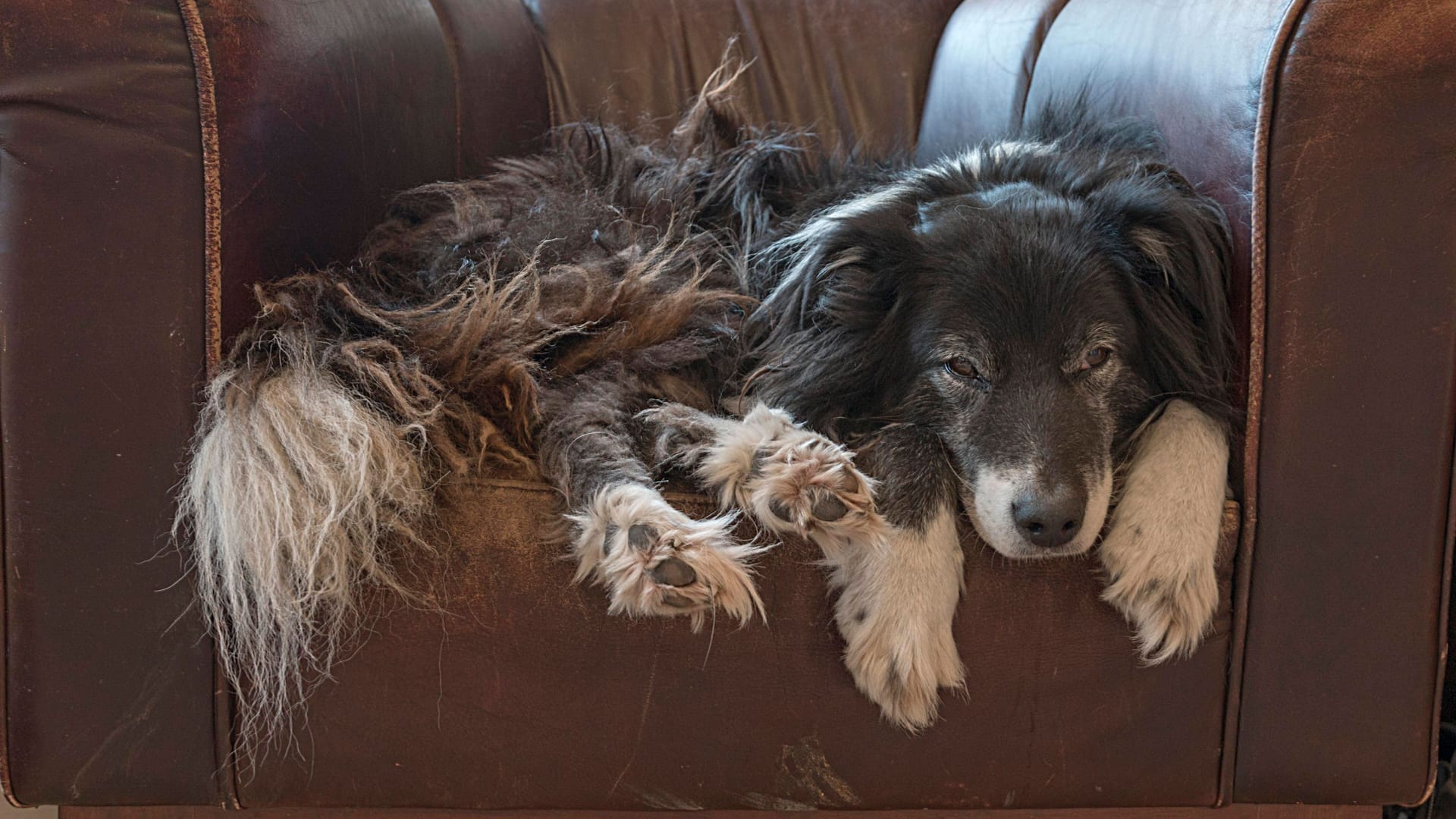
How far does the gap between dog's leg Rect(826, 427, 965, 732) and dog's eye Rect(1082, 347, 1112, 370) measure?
0.30 meters

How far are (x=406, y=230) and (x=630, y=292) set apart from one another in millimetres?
371

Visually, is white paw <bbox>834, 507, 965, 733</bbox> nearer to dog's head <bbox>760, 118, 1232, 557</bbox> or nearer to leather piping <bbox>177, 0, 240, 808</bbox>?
dog's head <bbox>760, 118, 1232, 557</bbox>

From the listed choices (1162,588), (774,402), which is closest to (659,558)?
(774,402)

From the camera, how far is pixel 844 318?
1.56 m

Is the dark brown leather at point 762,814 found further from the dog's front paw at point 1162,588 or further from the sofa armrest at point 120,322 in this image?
the dog's front paw at point 1162,588

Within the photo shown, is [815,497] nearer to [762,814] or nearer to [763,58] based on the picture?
[762,814]

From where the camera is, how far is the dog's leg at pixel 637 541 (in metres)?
1.22

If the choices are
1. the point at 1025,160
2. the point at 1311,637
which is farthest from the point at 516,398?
the point at 1311,637

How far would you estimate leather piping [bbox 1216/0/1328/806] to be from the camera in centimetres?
126

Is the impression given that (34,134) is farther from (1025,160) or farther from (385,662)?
(1025,160)

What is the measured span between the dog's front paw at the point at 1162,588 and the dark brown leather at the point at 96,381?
1.16 meters

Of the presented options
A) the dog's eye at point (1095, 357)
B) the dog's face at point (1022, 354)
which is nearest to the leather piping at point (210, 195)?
the dog's face at point (1022, 354)

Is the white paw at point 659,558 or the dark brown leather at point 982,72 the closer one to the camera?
the white paw at point 659,558

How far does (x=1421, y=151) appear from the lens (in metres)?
1.24
